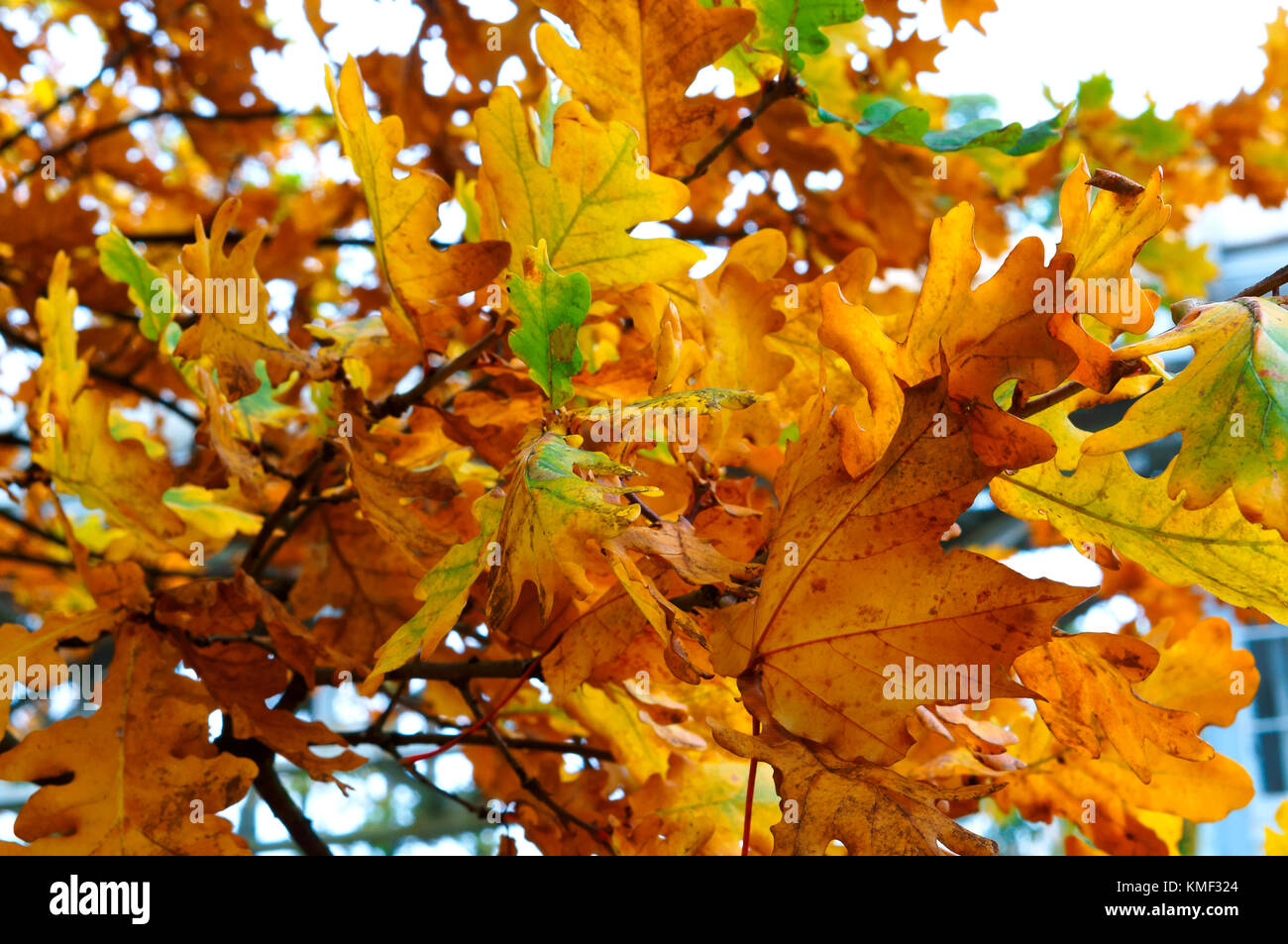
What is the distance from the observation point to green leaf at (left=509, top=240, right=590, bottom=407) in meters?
0.48

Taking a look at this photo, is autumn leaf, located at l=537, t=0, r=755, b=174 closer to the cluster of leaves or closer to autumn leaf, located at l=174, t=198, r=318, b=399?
the cluster of leaves

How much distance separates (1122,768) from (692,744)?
0.30 m

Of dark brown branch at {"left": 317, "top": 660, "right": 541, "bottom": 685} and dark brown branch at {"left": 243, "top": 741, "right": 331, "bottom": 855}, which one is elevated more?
dark brown branch at {"left": 317, "top": 660, "right": 541, "bottom": 685}

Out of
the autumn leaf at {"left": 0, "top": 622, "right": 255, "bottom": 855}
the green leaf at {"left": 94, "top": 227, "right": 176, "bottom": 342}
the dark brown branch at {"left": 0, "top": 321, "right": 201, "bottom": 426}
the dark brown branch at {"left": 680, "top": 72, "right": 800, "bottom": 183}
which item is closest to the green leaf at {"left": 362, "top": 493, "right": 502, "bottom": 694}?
the autumn leaf at {"left": 0, "top": 622, "right": 255, "bottom": 855}

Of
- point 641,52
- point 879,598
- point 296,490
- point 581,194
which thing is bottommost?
point 879,598

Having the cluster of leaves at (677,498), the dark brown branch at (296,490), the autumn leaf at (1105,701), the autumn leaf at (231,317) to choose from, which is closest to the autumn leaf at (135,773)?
the cluster of leaves at (677,498)

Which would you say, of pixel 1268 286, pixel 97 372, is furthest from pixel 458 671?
pixel 97 372

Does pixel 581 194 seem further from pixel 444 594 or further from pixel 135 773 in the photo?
pixel 135 773

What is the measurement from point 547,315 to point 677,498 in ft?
0.53

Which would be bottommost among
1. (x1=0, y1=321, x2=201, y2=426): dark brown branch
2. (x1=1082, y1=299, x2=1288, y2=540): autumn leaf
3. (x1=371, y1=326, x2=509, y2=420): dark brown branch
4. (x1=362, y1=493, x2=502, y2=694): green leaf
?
(x1=362, y1=493, x2=502, y2=694): green leaf

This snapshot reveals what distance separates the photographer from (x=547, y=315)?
488 millimetres

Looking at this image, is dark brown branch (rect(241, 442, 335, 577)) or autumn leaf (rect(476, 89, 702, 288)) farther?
dark brown branch (rect(241, 442, 335, 577))

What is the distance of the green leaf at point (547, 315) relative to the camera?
1.58ft
